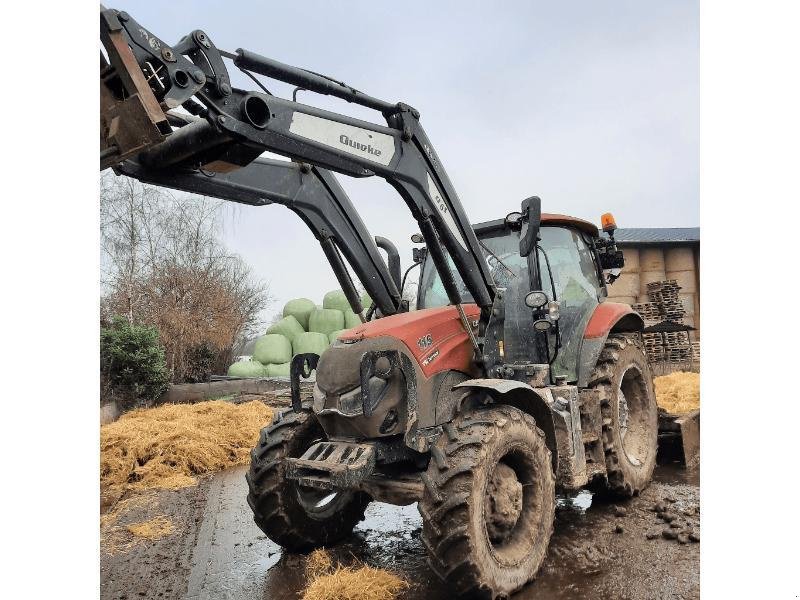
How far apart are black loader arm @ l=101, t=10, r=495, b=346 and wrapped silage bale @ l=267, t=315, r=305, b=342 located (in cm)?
1163

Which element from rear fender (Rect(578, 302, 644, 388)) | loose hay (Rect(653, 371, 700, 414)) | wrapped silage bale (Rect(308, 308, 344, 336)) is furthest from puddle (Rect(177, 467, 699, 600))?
wrapped silage bale (Rect(308, 308, 344, 336))

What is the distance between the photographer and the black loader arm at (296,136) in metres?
2.60

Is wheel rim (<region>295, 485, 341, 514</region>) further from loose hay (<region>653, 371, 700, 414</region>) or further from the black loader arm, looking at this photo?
loose hay (<region>653, 371, 700, 414</region>)

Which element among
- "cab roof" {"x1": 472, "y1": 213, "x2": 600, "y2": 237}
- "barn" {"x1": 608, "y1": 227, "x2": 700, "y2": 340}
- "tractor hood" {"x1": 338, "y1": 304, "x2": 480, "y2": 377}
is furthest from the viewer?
"barn" {"x1": 608, "y1": 227, "x2": 700, "y2": 340}

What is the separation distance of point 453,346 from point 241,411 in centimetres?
535

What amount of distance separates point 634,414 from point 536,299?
2049 millimetres

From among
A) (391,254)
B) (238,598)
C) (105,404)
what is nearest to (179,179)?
(391,254)

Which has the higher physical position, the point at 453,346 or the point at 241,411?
the point at 453,346

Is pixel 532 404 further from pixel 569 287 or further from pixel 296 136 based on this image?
pixel 296 136

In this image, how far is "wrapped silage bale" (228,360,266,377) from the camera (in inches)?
548

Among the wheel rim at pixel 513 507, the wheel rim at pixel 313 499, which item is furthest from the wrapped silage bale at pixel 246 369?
the wheel rim at pixel 513 507

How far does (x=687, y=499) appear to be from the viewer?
4.87 metres

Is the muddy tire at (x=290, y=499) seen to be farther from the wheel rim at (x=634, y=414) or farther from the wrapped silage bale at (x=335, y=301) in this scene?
the wrapped silage bale at (x=335, y=301)
